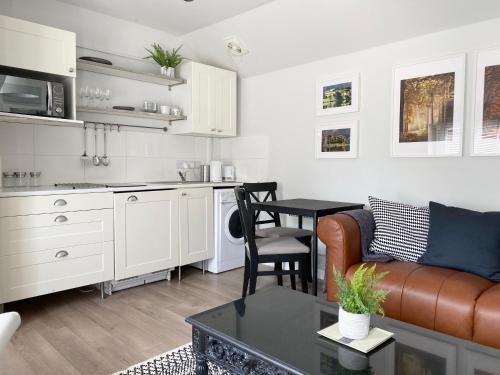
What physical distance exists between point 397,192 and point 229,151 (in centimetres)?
206

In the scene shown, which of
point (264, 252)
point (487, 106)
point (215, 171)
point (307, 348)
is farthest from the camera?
point (215, 171)

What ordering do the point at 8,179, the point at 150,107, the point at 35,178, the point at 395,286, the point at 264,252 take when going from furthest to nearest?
1. the point at 150,107
2. the point at 35,178
3. the point at 8,179
4. the point at 264,252
5. the point at 395,286

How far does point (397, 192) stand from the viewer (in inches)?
118

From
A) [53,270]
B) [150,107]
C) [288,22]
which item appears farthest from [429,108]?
[53,270]

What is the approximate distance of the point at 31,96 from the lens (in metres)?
2.73

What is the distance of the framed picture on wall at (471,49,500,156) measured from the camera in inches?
97.7

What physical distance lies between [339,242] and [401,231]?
44cm

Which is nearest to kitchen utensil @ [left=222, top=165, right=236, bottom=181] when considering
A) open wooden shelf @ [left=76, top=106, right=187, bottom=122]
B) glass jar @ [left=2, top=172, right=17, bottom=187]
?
open wooden shelf @ [left=76, top=106, right=187, bottom=122]

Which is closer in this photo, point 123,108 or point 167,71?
point 123,108

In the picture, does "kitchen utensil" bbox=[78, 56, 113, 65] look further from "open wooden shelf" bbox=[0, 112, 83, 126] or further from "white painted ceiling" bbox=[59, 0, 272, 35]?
"open wooden shelf" bbox=[0, 112, 83, 126]

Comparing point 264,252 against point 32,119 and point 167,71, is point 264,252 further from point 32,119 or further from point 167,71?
point 167,71

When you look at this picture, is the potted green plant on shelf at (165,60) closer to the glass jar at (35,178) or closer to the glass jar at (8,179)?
the glass jar at (35,178)

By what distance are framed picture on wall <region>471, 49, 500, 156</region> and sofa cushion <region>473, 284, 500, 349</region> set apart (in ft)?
3.66

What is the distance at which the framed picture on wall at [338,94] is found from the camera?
3229mm
